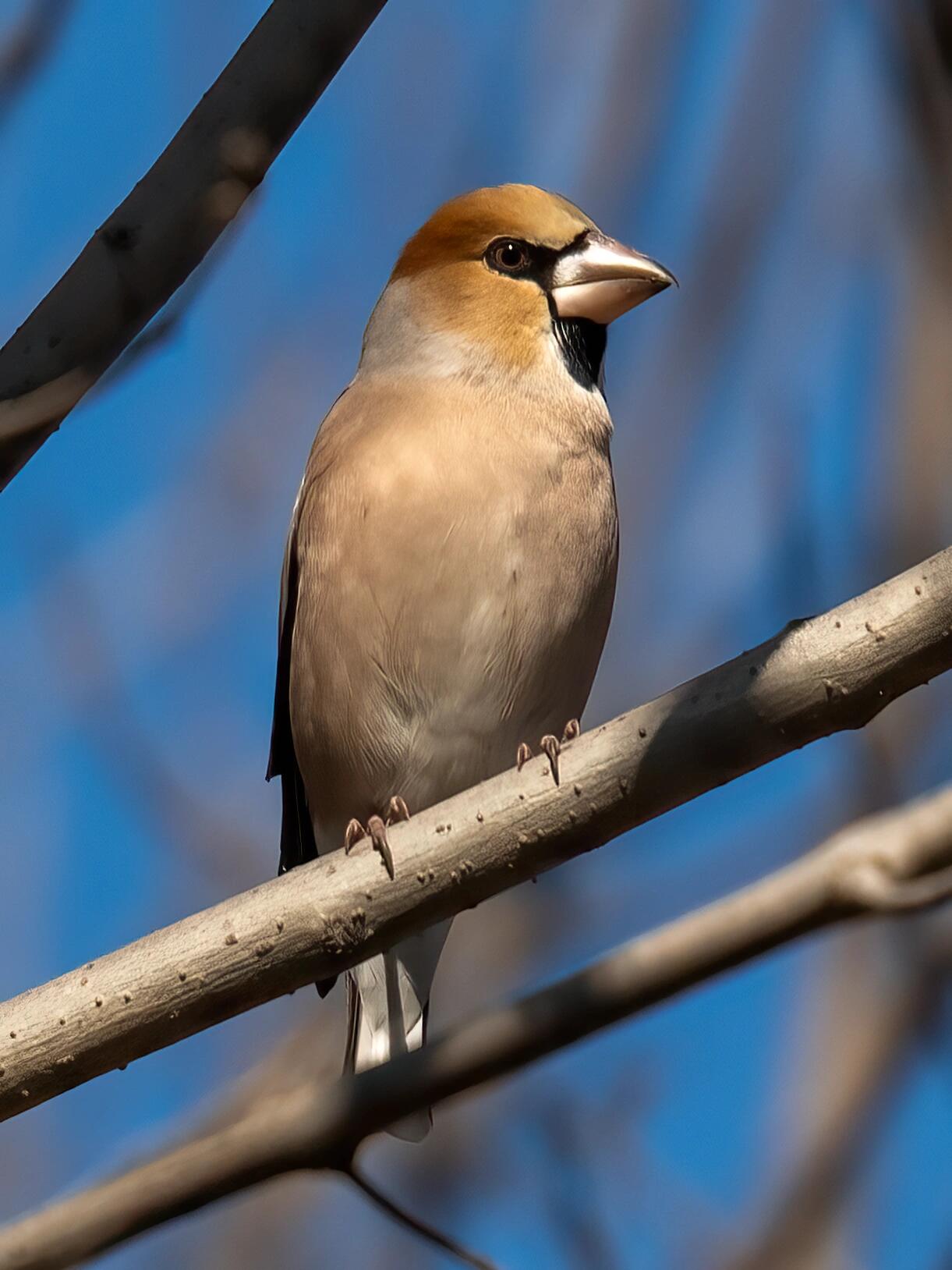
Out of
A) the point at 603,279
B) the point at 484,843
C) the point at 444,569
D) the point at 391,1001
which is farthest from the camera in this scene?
the point at 603,279

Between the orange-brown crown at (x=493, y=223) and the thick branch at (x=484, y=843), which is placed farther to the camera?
the orange-brown crown at (x=493, y=223)

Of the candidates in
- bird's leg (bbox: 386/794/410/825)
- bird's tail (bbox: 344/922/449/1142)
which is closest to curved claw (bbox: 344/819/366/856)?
bird's leg (bbox: 386/794/410/825)

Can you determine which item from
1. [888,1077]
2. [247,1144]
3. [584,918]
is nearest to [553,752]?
[247,1144]

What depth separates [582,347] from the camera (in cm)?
443

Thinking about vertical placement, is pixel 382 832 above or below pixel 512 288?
below

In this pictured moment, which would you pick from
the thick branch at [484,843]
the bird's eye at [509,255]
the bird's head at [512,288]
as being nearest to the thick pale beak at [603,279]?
the bird's head at [512,288]

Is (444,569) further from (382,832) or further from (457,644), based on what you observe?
(382,832)

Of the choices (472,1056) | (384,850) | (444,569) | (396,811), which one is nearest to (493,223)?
(444,569)

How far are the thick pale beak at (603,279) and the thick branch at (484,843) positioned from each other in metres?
2.02

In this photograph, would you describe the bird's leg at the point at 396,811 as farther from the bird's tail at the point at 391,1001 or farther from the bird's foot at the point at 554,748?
the bird's tail at the point at 391,1001

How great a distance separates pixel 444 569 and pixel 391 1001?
1212mm

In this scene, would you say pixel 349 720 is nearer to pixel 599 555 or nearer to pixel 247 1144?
pixel 599 555

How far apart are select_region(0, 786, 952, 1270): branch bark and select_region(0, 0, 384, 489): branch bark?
1.15 m

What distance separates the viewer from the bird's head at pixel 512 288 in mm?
4324
